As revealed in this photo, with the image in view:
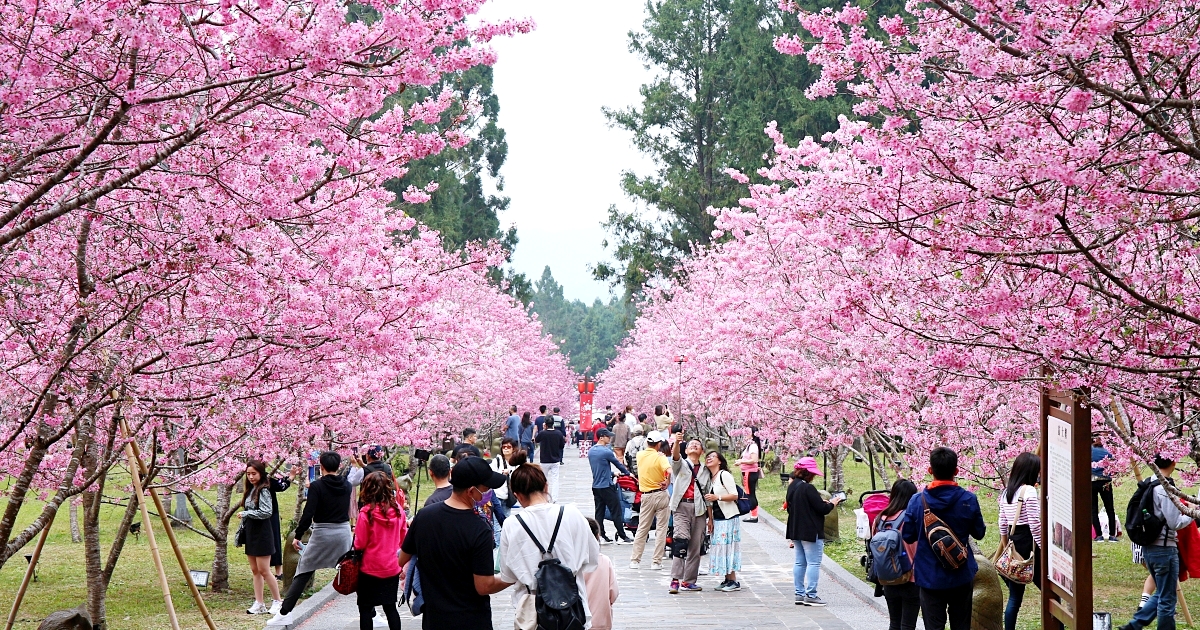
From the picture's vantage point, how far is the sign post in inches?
270

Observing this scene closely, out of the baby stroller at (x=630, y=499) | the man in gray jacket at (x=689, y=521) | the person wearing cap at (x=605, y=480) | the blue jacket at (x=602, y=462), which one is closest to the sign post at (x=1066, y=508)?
the man in gray jacket at (x=689, y=521)

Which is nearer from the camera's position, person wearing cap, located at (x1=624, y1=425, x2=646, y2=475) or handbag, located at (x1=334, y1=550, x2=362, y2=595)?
handbag, located at (x1=334, y1=550, x2=362, y2=595)

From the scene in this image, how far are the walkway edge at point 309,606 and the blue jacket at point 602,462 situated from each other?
16.4 ft

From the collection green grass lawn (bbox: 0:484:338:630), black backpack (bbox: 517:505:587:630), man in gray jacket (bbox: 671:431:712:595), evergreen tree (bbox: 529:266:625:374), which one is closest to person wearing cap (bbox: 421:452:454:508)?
black backpack (bbox: 517:505:587:630)

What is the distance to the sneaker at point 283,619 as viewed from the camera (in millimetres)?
11784

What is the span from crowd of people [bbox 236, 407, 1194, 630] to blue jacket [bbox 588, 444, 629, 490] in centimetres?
3

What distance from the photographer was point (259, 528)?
12820 millimetres

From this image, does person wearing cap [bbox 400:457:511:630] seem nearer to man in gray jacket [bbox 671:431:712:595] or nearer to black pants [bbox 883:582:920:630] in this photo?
black pants [bbox 883:582:920:630]

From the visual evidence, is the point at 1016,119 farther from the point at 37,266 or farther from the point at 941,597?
the point at 37,266

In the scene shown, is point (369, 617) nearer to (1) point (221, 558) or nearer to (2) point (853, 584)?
(1) point (221, 558)

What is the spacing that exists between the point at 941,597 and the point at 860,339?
6068 millimetres

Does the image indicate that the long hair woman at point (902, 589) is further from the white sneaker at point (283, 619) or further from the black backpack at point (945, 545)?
the white sneaker at point (283, 619)

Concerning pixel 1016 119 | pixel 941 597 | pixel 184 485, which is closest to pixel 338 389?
pixel 184 485

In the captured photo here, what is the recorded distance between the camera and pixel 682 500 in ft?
48.1
